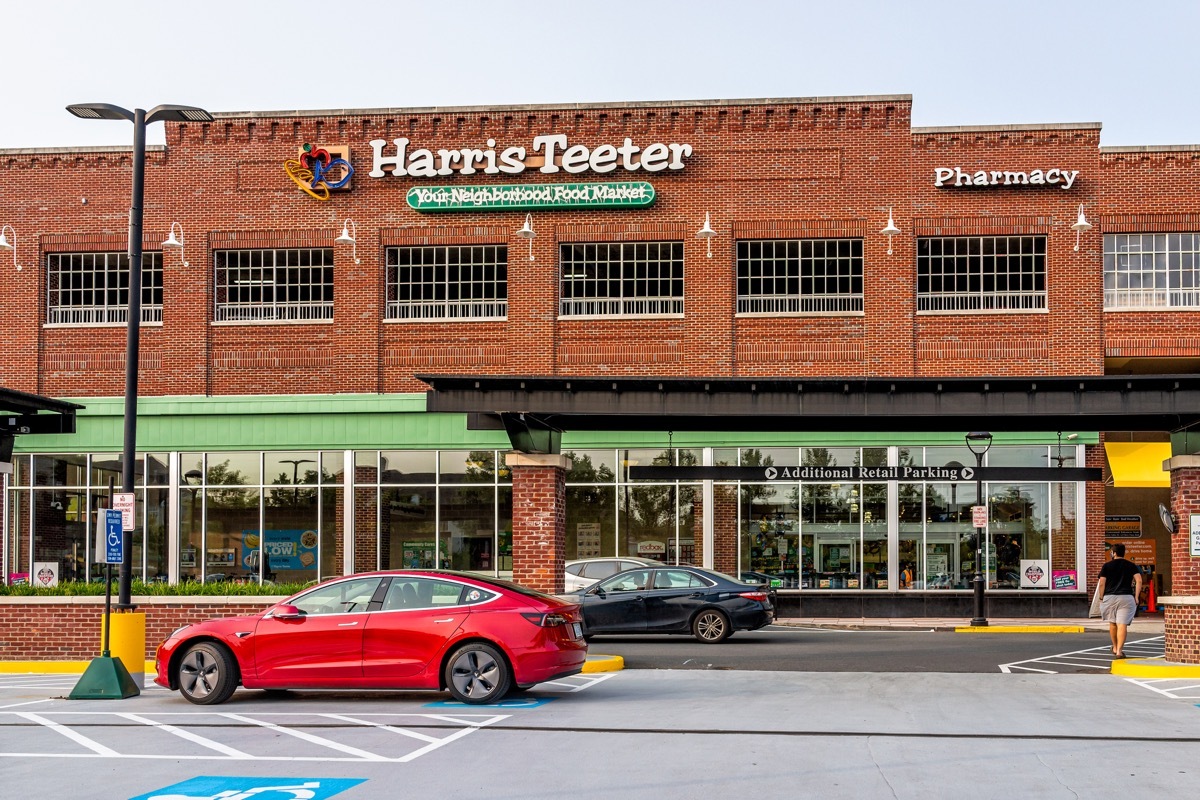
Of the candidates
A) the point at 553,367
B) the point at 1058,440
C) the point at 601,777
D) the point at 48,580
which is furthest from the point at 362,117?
the point at 601,777

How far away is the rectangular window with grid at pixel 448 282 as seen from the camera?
33844mm

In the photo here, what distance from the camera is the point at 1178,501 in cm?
2033

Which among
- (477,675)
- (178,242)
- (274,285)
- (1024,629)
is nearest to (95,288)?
(178,242)

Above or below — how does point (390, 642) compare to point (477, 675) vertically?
above

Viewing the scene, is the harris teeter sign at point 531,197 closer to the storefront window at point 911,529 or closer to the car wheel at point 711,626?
the storefront window at point 911,529

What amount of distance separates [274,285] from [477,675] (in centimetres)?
2211

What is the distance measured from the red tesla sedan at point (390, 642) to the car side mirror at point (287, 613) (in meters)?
0.01

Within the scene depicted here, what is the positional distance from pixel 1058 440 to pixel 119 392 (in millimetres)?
22982

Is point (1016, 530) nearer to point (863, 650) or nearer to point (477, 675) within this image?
point (863, 650)

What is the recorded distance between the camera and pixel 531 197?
33344 millimetres

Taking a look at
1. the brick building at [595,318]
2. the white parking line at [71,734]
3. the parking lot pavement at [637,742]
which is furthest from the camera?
the brick building at [595,318]

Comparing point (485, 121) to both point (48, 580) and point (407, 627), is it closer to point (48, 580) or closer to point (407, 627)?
point (48, 580)

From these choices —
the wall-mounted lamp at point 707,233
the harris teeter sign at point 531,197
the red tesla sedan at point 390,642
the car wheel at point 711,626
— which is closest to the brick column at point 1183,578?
the car wheel at point 711,626

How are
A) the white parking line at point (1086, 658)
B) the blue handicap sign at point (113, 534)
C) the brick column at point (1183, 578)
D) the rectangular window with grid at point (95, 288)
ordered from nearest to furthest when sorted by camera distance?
the blue handicap sign at point (113, 534), the brick column at point (1183, 578), the white parking line at point (1086, 658), the rectangular window with grid at point (95, 288)
